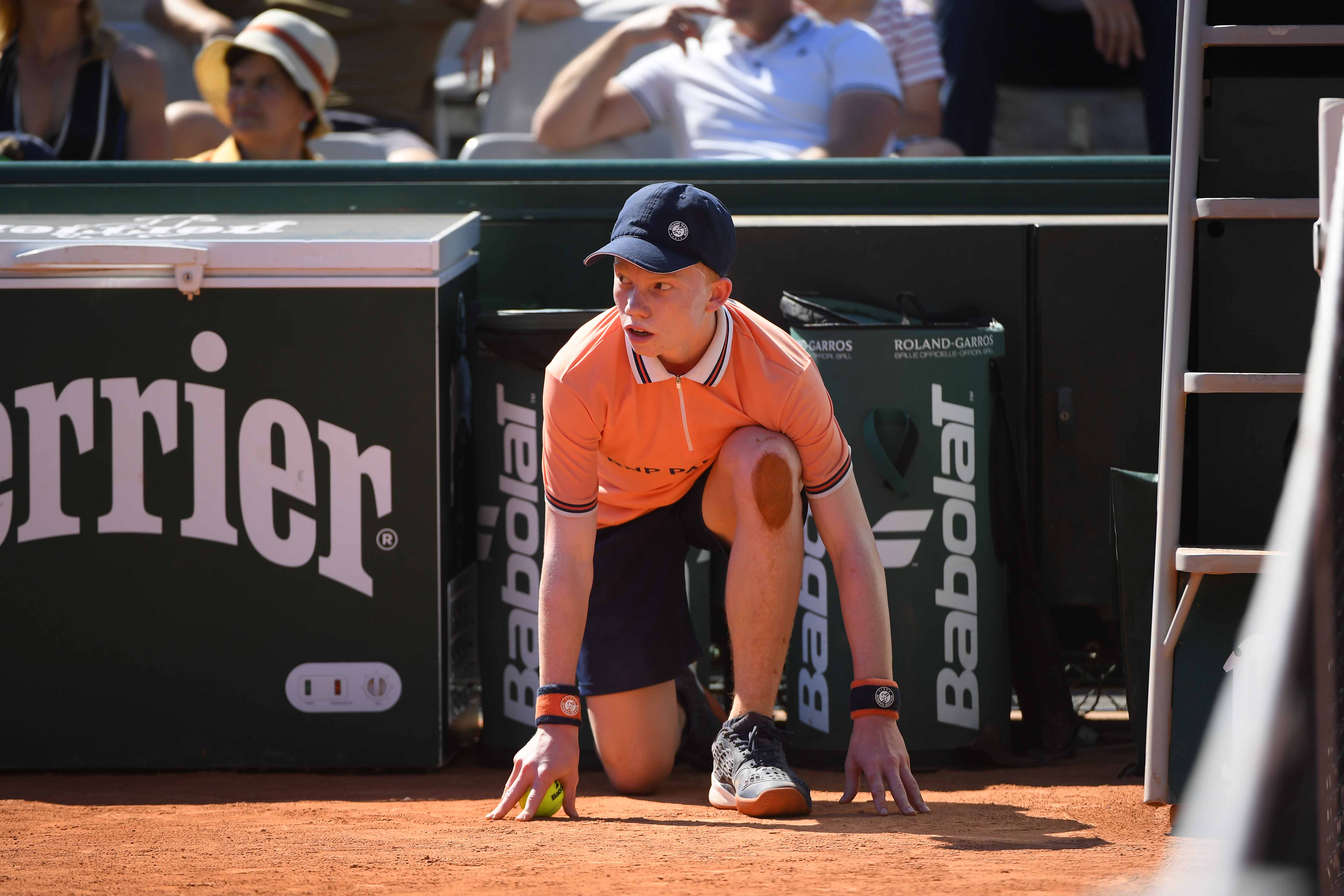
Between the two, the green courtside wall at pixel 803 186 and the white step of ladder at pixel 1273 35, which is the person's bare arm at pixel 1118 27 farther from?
the white step of ladder at pixel 1273 35

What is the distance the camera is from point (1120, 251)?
381 cm

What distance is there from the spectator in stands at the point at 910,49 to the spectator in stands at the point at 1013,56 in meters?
0.10

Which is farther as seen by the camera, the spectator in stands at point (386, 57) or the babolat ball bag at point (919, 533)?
the spectator in stands at point (386, 57)

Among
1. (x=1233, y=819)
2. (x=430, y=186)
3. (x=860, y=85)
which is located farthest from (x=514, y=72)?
(x=1233, y=819)

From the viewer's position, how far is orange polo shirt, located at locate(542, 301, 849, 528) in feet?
9.89

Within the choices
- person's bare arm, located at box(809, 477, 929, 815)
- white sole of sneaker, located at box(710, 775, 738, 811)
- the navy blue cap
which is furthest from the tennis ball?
the navy blue cap

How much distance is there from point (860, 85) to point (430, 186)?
5.98 feet

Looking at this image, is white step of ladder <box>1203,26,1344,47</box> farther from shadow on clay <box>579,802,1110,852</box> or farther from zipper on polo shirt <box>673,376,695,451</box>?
shadow on clay <box>579,802,1110,852</box>

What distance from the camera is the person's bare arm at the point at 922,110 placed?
5.84 meters

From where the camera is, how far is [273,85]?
4.91m

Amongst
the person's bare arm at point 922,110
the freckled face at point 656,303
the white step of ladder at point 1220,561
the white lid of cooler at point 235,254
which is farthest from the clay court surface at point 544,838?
the person's bare arm at point 922,110

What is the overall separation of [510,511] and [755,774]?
1.05 meters

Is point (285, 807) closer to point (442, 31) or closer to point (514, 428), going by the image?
point (514, 428)

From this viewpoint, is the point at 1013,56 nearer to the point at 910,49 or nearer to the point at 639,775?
the point at 910,49
